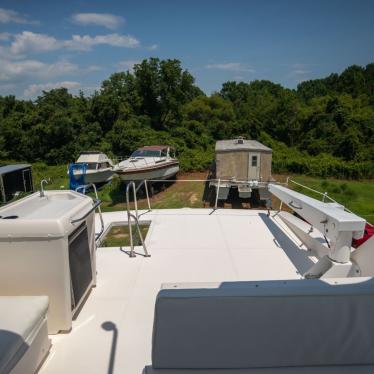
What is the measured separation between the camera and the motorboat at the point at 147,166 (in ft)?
39.2

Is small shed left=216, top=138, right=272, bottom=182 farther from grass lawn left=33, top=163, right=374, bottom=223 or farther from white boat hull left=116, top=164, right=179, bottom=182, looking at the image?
white boat hull left=116, top=164, right=179, bottom=182

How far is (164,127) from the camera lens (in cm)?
2370

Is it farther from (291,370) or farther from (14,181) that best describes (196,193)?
(291,370)

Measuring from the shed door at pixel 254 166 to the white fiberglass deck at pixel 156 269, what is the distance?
7.42 m

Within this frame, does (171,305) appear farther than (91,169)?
No

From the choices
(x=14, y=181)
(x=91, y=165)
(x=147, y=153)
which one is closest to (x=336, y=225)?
(x=14, y=181)

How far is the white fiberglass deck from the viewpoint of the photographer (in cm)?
162

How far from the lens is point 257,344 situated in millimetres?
1253

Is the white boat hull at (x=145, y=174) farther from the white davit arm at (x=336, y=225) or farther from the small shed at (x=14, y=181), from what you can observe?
the white davit arm at (x=336, y=225)

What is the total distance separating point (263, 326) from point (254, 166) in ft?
34.7

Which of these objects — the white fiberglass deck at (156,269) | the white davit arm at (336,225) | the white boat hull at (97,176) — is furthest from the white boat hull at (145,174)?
the white davit arm at (336,225)

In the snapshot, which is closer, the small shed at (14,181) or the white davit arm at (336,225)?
the white davit arm at (336,225)

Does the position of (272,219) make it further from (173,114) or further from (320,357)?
(173,114)

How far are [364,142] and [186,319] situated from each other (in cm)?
2356
